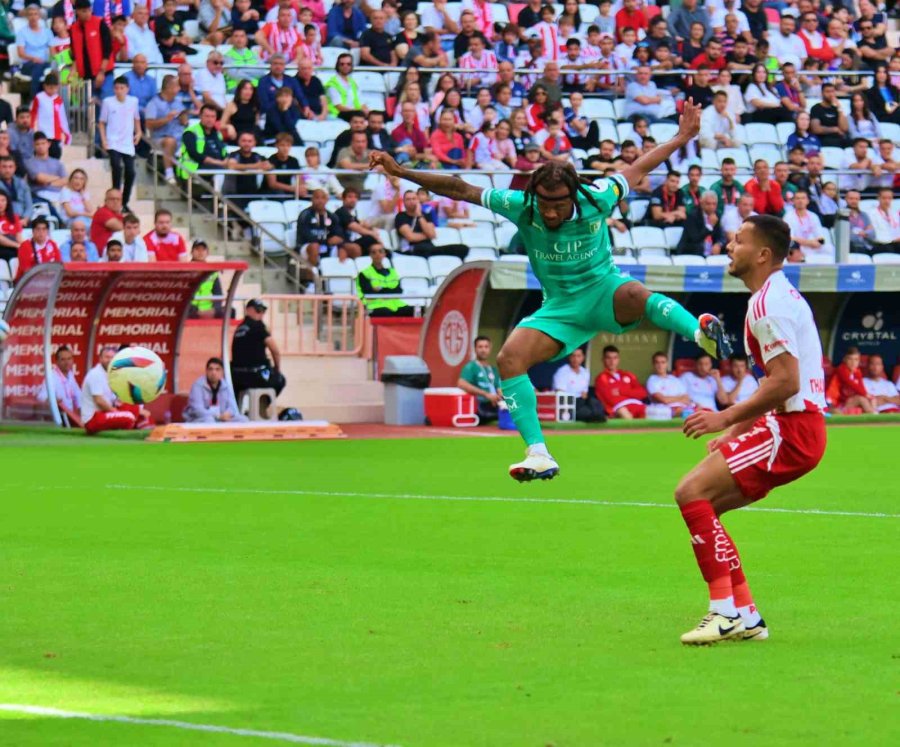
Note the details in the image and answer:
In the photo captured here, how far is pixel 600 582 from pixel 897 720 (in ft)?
11.7

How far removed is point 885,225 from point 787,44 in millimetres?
5702

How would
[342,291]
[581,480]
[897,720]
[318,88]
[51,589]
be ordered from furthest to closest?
Result: 1. [318,88]
2. [342,291]
3. [581,480]
4. [51,589]
5. [897,720]

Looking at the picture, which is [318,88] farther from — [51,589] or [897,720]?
[897,720]

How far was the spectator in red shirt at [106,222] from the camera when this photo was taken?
2395 centimetres

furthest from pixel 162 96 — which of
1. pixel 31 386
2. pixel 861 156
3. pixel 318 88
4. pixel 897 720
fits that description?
pixel 897 720

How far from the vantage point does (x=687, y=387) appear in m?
25.9

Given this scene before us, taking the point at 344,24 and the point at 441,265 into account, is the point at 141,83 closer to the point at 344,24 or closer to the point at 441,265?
the point at 344,24

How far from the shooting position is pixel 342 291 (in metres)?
25.9

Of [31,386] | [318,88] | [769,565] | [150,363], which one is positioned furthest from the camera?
[318,88]

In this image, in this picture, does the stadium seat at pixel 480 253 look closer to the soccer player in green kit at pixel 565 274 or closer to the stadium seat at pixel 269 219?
the stadium seat at pixel 269 219

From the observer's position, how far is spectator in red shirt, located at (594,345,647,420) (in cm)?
2520

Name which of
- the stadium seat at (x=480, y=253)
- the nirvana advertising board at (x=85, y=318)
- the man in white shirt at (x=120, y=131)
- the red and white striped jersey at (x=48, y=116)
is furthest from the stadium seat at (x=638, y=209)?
the red and white striped jersey at (x=48, y=116)

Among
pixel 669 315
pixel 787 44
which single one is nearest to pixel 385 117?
pixel 787 44

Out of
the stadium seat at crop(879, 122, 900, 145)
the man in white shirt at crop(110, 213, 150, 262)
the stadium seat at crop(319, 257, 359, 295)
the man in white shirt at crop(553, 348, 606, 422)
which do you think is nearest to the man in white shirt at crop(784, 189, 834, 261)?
the stadium seat at crop(879, 122, 900, 145)
